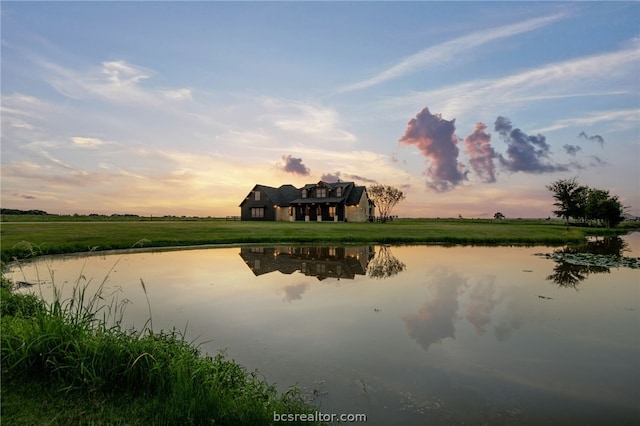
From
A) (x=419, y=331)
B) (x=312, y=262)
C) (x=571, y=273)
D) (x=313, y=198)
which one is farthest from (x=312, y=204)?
(x=419, y=331)

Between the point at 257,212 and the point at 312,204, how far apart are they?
10.1m

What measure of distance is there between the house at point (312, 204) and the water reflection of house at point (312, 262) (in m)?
36.0

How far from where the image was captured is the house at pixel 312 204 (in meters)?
59.4

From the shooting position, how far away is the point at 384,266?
16875 mm

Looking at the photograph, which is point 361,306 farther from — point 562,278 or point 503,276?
point 562,278

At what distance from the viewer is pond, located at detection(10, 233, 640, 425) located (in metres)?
4.89

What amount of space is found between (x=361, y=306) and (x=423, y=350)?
3076 mm

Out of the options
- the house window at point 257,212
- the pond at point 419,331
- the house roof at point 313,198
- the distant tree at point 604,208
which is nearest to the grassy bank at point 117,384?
the pond at point 419,331

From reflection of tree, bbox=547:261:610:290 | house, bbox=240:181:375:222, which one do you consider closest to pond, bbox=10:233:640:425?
reflection of tree, bbox=547:261:610:290

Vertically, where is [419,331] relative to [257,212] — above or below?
below

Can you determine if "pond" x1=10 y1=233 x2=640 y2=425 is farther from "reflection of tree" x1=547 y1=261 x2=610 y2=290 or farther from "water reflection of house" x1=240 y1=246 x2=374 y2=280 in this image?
"water reflection of house" x1=240 y1=246 x2=374 y2=280

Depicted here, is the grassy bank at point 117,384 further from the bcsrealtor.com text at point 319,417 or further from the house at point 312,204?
the house at point 312,204

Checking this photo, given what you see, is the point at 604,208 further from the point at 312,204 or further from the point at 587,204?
the point at 312,204

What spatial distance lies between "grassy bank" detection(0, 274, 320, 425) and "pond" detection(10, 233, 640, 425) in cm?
66
